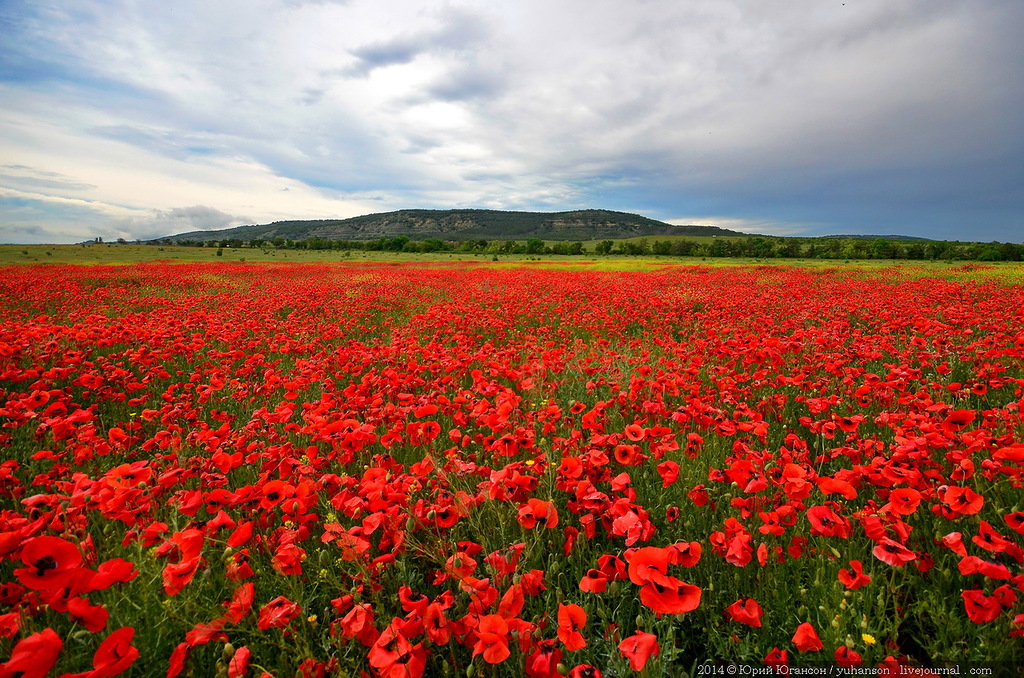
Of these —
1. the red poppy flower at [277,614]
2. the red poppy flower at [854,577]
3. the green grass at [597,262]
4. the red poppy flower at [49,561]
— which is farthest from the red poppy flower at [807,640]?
the green grass at [597,262]

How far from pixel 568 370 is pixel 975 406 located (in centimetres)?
437

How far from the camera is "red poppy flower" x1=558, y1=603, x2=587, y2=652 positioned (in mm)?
1474

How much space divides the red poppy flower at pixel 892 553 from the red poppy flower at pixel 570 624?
1147 millimetres

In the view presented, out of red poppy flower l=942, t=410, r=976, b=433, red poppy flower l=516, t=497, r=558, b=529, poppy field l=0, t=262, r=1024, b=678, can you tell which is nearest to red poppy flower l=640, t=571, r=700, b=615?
poppy field l=0, t=262, r=1024, b=678

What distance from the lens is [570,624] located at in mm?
1523

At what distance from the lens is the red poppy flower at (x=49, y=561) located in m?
1.37

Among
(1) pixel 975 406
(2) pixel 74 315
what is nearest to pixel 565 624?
(1) pixel 975 406

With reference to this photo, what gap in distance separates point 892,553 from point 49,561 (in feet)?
9.93

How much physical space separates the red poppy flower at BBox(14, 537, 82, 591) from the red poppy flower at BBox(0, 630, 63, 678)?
192 mm

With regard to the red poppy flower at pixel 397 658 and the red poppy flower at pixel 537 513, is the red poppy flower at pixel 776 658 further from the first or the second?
the red poppy flower at pixel 397 658

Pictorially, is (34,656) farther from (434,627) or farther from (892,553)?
(892,553)

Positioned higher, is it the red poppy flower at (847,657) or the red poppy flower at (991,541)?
the red poppy flower at (991,541)

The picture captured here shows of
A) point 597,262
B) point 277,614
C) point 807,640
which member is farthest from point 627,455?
point 597,262

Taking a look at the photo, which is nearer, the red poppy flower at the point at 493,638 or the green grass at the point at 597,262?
the red poppy flower at the point at 493,638
